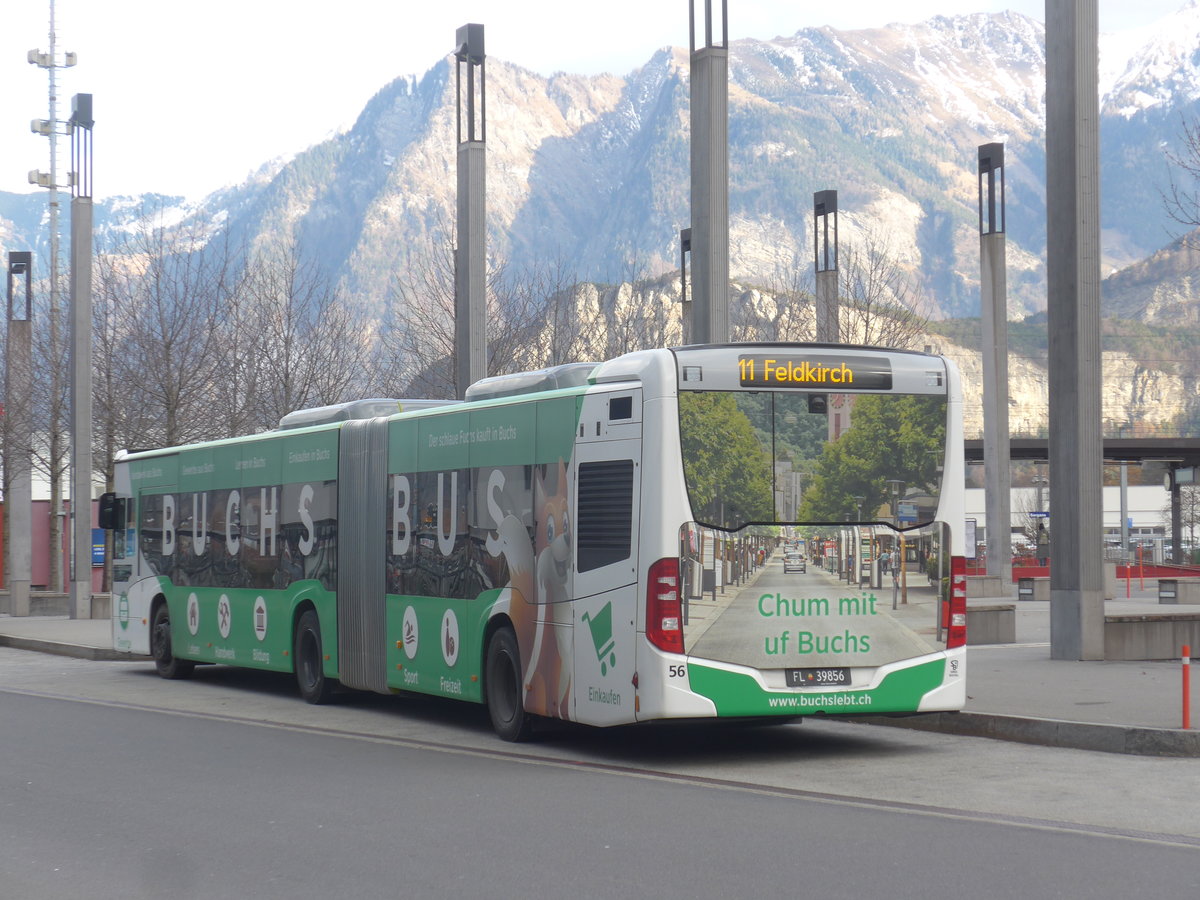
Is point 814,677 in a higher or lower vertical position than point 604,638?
lower

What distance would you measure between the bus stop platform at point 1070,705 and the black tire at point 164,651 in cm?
1053

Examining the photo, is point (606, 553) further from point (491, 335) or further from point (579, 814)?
point (491, 335)

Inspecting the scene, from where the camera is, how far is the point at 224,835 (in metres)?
9.46

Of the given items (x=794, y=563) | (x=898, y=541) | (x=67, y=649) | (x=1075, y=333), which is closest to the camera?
(x=794, y=563)

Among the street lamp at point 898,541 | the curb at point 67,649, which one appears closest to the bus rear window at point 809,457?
the street lamp at point 898,541

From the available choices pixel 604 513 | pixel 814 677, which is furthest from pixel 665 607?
pixel 814 677

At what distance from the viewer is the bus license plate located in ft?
40.2

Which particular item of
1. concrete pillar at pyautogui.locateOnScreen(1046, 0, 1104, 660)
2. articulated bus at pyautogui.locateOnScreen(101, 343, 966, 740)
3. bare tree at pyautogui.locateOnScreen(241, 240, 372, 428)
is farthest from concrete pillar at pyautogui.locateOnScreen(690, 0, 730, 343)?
bare tree at pyautogui.locateOnScreen(241, 240, 372, 428)

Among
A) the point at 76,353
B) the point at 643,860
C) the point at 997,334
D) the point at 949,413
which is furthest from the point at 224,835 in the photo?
the point at 997,334

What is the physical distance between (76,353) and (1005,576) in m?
23.3

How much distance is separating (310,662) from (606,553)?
6884 mm

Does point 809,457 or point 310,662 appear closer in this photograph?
Result: point 809,457

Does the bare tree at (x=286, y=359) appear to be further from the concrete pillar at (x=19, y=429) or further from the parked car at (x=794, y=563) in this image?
the parked car at (x=794, y=563)

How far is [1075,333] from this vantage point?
20.2 meters
